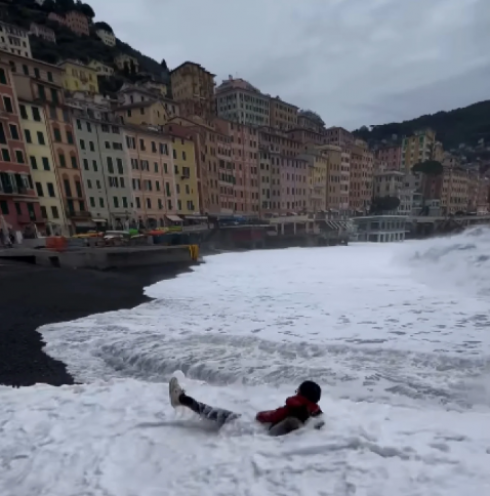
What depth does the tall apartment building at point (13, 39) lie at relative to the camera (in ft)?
236

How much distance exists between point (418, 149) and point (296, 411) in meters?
142

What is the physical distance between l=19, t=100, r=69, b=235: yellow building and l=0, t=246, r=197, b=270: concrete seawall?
52.2 ft

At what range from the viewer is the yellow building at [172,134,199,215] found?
52625 mm

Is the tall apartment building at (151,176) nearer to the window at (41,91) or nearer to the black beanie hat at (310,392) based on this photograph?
the window at (41,91)

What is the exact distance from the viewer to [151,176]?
48.9 meters

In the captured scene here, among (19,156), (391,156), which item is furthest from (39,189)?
(391,156)

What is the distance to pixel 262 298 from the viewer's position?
14234 mm

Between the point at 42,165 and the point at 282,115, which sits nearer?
the point at 42,165

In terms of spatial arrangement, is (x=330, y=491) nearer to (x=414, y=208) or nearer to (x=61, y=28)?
(x=414, y=208)

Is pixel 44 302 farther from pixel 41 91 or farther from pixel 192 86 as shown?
pixel 192 86

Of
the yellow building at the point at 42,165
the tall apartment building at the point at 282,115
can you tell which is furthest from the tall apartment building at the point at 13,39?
the tall apartment building at the point at 282,115

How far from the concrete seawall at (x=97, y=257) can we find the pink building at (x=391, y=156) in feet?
407

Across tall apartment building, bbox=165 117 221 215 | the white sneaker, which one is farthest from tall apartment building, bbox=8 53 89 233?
the white sneaker

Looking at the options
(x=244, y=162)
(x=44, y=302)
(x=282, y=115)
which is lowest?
(x=44, y=302)
